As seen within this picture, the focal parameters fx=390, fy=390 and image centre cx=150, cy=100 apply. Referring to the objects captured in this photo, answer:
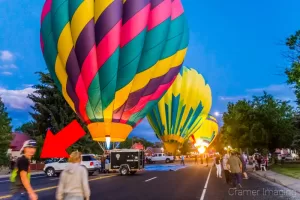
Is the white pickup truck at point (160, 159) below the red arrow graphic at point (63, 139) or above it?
above

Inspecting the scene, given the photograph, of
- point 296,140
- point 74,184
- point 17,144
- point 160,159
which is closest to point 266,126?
point 296,140

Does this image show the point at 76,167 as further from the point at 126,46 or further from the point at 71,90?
the point at 71,90

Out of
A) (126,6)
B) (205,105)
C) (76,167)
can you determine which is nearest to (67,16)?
(126,6)

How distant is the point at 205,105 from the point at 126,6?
3323 cm

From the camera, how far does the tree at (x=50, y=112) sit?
2149 inches

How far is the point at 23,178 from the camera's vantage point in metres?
6.94

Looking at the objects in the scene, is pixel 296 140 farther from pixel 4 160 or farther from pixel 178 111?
pixel 4 160

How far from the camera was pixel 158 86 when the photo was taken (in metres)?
29.7

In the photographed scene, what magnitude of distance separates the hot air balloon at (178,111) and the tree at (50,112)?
10.7m

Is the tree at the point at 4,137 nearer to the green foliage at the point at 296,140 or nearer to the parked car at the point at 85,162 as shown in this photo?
the parked car at the point at 85,162

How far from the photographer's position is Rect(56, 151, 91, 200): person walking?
714 cm

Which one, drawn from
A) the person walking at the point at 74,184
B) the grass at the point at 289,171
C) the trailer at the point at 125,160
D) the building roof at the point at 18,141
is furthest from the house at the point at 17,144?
the person walking at the point at 74,184

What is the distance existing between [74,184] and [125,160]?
24.9m

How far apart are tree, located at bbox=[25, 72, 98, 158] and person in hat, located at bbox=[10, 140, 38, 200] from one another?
47828 millimetres
